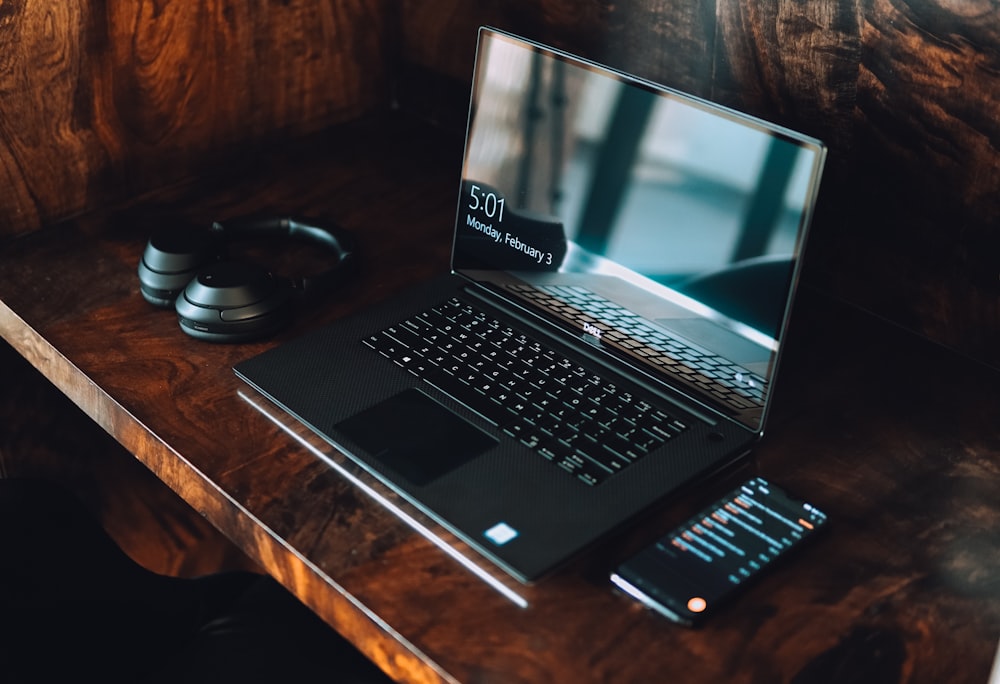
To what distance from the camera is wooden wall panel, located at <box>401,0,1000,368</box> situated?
1004 millimetres

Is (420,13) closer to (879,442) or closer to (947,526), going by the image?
(879,442)

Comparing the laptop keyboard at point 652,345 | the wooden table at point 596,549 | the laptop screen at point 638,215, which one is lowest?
the wooden table at point 596,549

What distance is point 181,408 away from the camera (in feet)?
3.22

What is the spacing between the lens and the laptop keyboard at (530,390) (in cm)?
92

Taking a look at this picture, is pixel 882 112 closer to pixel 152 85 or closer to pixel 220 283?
pixel 220 283

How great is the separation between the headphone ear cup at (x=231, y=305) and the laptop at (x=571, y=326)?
4cm

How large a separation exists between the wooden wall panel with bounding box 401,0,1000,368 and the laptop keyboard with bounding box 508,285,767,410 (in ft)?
0.93

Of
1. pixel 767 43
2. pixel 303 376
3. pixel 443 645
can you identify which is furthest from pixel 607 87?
pixel 443 645

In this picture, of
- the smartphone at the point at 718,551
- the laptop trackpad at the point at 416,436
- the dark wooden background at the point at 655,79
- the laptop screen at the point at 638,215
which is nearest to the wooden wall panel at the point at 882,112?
the dark wooden background at the point at 655,79

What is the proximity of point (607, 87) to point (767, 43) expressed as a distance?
24cm

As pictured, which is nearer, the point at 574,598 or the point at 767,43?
the point at 574,598

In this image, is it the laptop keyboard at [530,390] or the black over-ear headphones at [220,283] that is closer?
the laptop keyboard at [530,390]

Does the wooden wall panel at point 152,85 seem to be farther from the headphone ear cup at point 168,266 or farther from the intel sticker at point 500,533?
the intel sticker at point 500,533

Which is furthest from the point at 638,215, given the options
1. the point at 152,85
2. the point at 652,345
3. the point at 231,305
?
the point at 152,85
